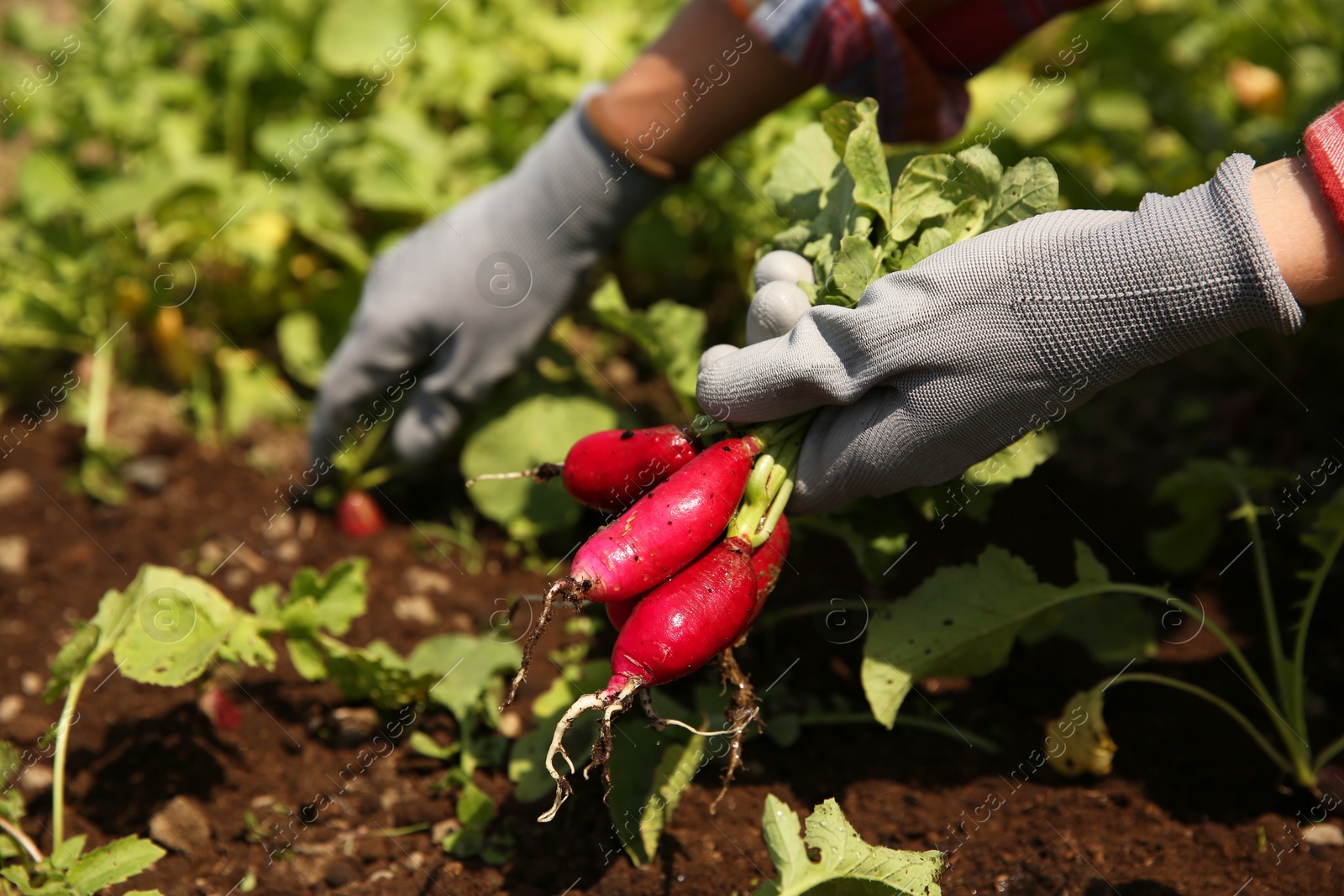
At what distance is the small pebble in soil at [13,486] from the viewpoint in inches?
118

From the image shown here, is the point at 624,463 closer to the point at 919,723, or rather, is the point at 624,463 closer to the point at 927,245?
the point at 927,245

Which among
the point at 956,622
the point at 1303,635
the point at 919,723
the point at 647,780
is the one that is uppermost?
the point at 647,780

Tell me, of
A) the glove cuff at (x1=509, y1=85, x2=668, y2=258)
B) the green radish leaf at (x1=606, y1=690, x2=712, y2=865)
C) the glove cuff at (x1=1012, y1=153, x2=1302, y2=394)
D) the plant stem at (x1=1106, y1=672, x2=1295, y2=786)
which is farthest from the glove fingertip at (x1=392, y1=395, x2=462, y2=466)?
the plant stem at (x1=1106, y1=672, x2=1295, y2=786)

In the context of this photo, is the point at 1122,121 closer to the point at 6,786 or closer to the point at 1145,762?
the point at 1145,762

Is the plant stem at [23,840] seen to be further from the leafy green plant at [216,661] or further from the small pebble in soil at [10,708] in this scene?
the small pebble in soil at [10,708]

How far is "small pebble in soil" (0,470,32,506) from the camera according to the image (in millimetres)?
2996

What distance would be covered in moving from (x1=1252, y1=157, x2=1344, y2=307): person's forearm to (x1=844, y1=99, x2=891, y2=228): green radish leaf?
64 centimetres

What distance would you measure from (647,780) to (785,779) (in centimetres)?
32

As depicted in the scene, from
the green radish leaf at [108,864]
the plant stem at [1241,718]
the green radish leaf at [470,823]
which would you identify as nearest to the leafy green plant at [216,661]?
the green radish leaf at [108,864]

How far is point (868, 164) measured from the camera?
77.7 inches

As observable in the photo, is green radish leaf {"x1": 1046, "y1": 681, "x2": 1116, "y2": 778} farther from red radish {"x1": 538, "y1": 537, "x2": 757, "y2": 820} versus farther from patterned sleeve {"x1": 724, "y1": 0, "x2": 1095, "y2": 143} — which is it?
patterned sleeve {"x1": 724, "y1": 0, "x2": 1095, "y2": 143}

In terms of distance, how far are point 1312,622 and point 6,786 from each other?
310 cm

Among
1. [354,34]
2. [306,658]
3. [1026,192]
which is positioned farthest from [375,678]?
[354,34]

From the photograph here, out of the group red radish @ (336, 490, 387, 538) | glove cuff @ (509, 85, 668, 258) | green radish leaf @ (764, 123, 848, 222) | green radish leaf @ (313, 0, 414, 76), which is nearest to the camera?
green radish leaf @ (764, 123, 848, 222)
